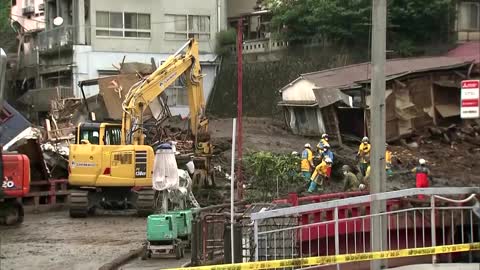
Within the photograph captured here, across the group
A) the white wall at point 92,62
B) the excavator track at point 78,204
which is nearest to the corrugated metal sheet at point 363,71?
the white wall at point 92,62

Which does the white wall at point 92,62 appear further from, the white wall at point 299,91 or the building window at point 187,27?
the white wall at point 299,91

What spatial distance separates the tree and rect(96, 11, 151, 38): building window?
24.7ft

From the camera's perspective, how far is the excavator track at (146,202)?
18.9 m

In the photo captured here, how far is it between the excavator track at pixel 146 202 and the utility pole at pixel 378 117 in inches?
407

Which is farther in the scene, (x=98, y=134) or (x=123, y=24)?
(x=123, y=24)

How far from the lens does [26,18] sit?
58375 mm

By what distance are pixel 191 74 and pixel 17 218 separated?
286 inches

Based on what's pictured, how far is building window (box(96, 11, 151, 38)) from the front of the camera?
4197 cm

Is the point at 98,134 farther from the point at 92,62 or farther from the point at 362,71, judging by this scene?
the point at 92,62

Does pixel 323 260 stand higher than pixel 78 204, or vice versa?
pixel 323 260

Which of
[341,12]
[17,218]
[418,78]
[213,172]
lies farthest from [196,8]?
[17,218]

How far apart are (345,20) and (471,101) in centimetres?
3053

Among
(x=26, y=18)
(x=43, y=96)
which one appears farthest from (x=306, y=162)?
(x=26, y=18)

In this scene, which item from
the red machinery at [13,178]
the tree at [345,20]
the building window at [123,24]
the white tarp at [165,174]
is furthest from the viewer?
Answer: the building window at [123,24]
